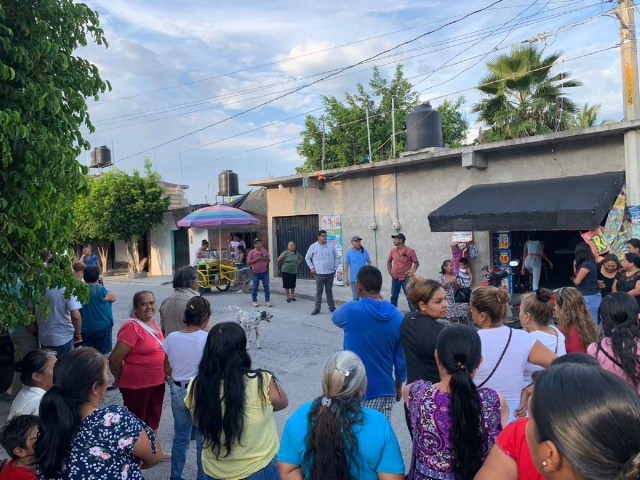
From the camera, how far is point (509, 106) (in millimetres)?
17078

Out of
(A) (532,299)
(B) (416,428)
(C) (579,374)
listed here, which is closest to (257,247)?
(A) (532,299)

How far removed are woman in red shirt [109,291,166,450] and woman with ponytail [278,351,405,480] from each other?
7.89ft

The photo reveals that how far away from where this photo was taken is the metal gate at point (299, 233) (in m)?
17.5

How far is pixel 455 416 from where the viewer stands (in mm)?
2293

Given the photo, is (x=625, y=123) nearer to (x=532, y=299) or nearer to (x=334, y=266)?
(x=334, y=266)

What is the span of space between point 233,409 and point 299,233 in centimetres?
1531

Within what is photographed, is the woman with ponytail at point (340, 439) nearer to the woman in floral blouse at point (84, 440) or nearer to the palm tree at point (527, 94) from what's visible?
the woman in floral blouse at point (84, 440)

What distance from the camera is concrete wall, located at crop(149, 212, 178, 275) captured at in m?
24.5

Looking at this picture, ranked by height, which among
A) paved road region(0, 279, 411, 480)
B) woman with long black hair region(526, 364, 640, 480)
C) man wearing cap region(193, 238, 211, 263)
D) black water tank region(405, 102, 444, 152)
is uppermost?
black water tank region(405, 102, 444, 152)

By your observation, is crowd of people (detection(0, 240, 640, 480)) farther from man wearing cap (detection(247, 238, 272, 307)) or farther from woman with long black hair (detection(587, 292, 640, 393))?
man wearing cap (detection(247, 238, 272, 307))

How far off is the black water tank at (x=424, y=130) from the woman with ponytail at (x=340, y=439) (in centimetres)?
1356

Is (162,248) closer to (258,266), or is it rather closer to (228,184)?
(228,184)

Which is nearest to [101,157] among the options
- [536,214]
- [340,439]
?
[536,214]

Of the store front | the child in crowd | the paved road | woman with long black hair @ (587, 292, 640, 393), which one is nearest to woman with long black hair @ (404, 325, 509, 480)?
woman with long black hair @ (587, 292, 640, 393)
